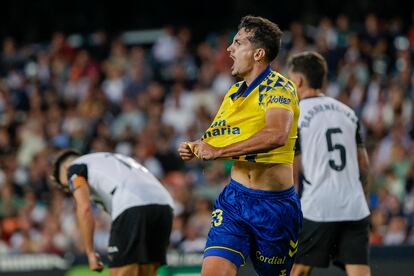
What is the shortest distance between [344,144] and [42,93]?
1087 centimetres

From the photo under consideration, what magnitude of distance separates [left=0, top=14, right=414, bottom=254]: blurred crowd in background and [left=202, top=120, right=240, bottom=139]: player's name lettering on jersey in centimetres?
607

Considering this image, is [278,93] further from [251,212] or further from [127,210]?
[127,210]

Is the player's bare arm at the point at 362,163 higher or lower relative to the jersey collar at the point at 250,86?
lower

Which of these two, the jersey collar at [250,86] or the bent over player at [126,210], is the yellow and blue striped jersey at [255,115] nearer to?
the jersey collar at [250,86]

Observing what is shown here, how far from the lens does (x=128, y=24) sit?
69.4ft

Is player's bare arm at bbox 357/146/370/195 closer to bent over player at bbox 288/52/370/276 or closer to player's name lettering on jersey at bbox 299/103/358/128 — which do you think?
bent over player at bbox 288/52/370/276

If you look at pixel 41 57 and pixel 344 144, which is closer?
pixel 344 144

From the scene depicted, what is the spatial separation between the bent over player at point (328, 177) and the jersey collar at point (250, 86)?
1327 millimetres

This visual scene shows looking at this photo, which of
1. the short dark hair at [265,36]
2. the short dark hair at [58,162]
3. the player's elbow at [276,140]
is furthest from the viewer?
the short dark hair at [58,162]

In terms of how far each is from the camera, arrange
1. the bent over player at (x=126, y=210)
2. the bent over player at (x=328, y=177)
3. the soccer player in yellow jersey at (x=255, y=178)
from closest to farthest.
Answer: the soccer player in yellow jersey at (x=255, y=178) → the bent over player at (x=328, y=177) → the bent over player at (x=126, y=210)

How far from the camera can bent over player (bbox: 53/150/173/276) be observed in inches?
303

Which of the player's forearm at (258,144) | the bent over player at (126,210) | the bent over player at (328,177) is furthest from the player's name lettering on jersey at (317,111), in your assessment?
the player's forearm at (258,144)

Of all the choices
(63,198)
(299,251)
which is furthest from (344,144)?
(63,198)

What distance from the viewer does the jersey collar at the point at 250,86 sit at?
20.1ft
